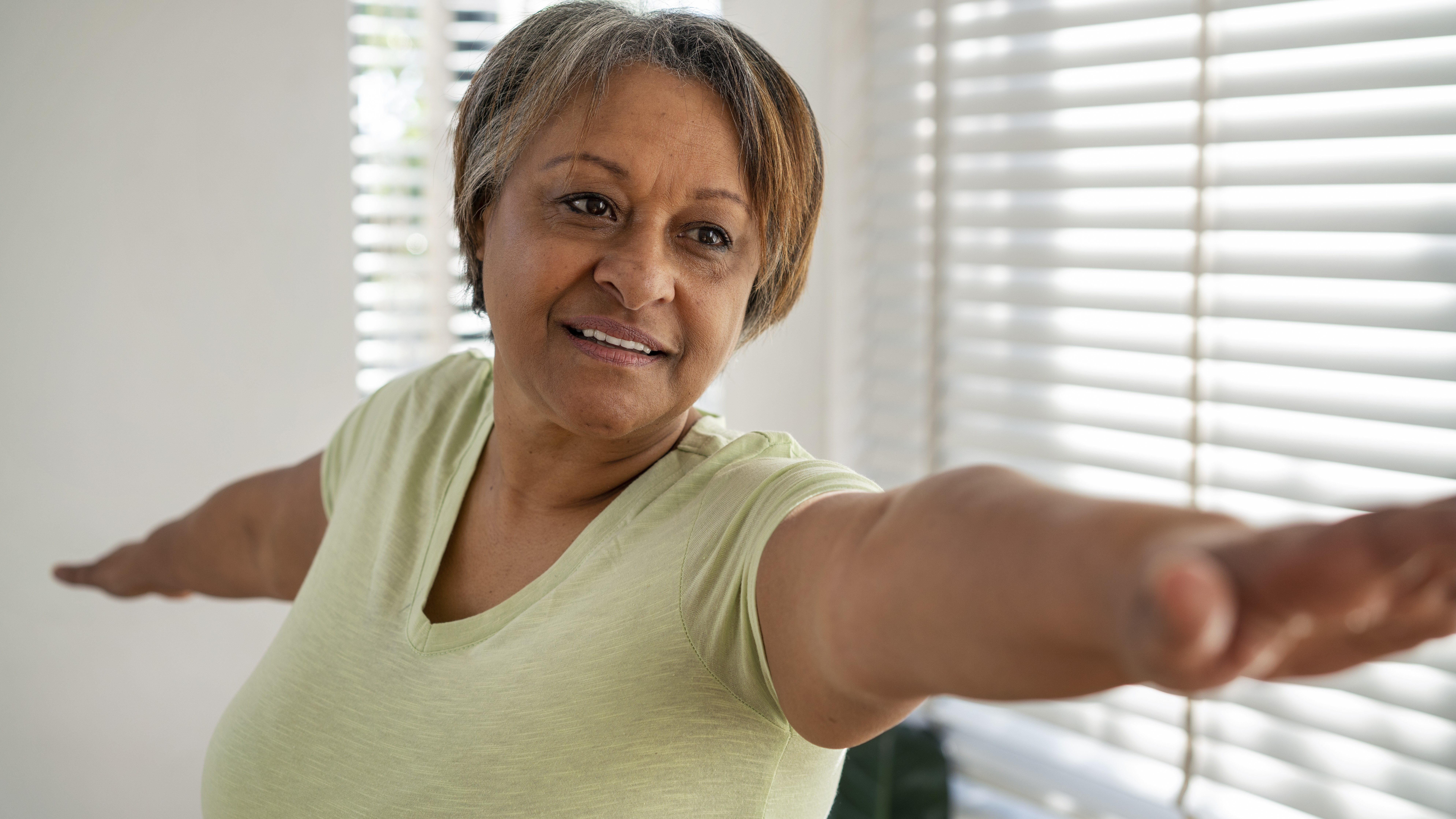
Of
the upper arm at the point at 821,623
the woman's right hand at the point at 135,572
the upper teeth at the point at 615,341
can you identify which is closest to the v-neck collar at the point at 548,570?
the upper teeth at the point at 615,341

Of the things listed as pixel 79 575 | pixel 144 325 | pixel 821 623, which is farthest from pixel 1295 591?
pixel 144 325

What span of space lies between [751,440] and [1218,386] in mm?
851

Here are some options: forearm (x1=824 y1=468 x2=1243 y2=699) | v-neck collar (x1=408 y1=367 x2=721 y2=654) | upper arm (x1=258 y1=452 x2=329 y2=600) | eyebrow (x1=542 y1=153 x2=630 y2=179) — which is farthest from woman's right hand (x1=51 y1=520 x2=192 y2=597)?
forearm (x1=824 y1=468 x2=1243 y2=699)

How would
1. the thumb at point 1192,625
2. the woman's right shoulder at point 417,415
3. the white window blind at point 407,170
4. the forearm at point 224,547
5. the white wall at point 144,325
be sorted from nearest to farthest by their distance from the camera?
the thumb at point 1192,625 → the woman's right shoulder at point 417,415 → the forearm at point 224,547 → the white wall at point 144,325 → the white window blind at point 407,170

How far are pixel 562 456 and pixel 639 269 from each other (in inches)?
7.9

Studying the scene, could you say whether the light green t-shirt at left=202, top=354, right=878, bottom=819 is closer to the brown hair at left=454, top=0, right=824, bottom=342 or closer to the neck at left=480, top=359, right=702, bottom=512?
the neck at left=480, top=359, right=702, bottom=512

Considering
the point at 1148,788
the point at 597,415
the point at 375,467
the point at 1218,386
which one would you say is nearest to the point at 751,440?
the point at 597,415

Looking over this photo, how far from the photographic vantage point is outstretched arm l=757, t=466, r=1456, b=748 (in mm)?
314

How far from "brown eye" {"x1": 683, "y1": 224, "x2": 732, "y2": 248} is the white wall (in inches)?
51.3

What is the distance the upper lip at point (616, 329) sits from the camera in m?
0.78

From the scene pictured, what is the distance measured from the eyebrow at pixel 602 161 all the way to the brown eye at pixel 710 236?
7cm

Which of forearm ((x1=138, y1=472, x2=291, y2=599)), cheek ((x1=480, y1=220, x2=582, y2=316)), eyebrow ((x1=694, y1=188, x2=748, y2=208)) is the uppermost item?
eyebrow ((x1=694, y1=188, x2=748, y2=208))

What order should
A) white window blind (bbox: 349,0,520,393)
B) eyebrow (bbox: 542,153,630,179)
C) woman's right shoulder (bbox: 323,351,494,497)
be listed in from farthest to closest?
white window blind (bbox: 349,0,520,393) < woman's right shoulder (bbox: 323,351,494,497) < eyebrow (bbox: 542,153,630,179)

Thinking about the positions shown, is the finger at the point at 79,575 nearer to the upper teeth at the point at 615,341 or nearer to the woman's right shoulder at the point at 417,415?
the woman's right shoulder at the point at 417,415
